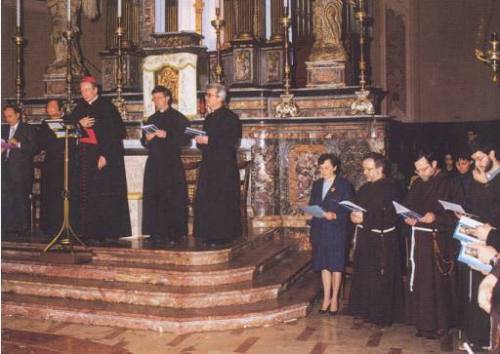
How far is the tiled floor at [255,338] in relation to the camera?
4887mm

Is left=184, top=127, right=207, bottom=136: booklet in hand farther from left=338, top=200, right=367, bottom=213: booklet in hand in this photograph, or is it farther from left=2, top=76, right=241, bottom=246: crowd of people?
left=338, top=200, right=367, bottom=213: booklet in hand

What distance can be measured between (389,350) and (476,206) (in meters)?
1.29

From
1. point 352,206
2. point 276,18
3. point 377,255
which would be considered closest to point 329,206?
point 352,206

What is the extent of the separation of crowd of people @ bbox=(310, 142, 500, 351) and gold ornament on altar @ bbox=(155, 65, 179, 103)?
3.59 metres

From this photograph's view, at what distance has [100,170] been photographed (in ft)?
23.8

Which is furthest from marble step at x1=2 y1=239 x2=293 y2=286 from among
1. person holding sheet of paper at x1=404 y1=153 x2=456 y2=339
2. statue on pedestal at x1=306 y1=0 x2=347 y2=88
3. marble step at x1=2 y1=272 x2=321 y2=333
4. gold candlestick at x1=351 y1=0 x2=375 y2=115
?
statue on pedestal at x1=306 y1=0 x2=347 y2=88

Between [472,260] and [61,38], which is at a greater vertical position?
[61,38]

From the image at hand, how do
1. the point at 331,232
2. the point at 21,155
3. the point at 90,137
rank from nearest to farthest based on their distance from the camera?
the point at 331,232, the point at 90,137, the point at 21,155

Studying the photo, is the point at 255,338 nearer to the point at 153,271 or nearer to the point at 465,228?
the point at 153,271

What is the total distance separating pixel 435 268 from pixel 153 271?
2.61 metres

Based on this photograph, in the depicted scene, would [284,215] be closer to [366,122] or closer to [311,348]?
[366,122]

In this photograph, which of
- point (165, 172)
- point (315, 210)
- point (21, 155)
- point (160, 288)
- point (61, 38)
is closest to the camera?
point (315, 210)

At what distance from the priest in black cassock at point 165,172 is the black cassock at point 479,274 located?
332 cm

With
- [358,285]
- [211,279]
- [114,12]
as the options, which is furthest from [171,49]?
[358,285]
